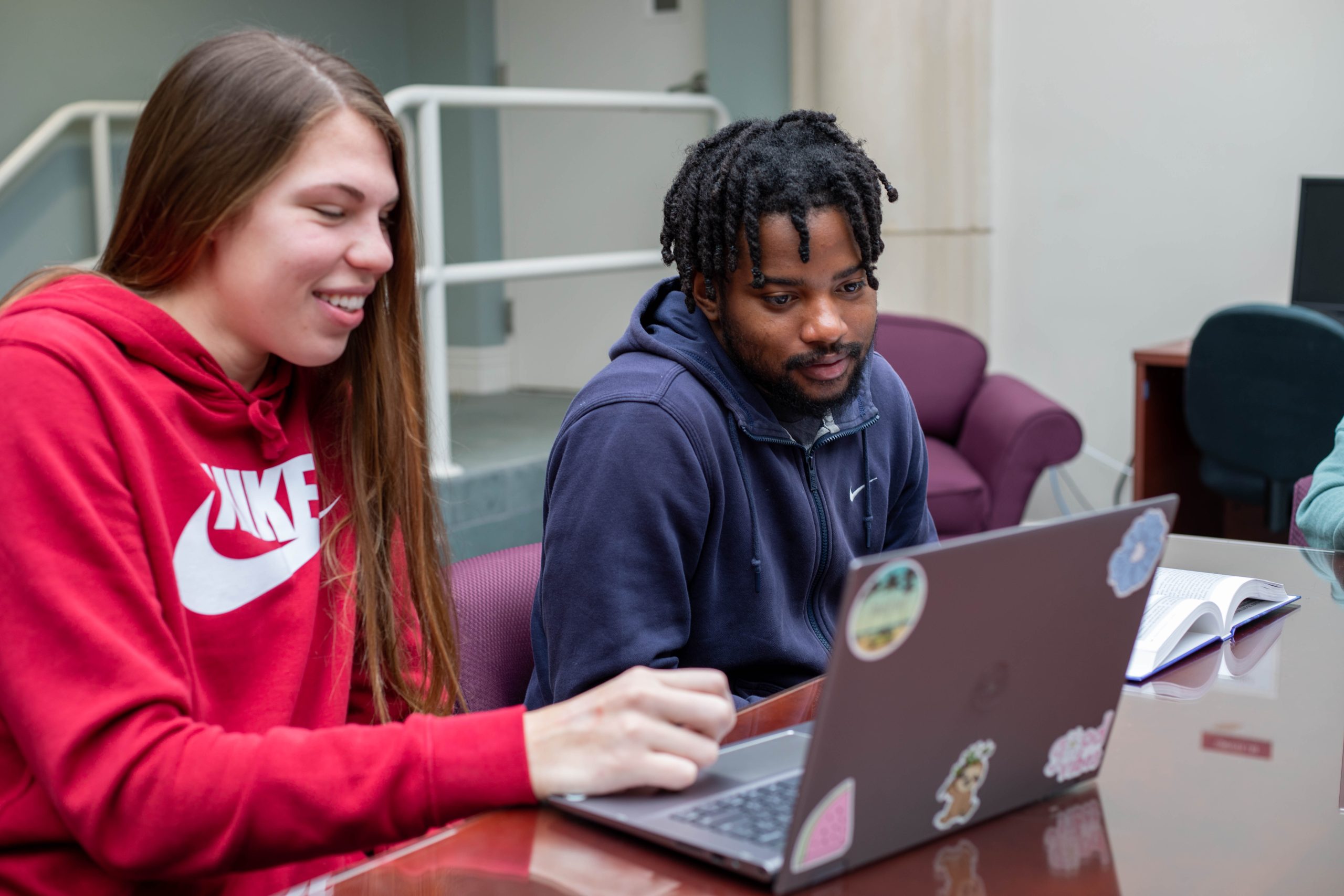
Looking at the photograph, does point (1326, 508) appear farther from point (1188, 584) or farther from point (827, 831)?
point (827, 831)

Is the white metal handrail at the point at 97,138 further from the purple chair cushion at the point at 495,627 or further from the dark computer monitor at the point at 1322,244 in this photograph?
the dark computer monitor at the point at 1322,244

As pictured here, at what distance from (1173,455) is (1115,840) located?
3.19 metres

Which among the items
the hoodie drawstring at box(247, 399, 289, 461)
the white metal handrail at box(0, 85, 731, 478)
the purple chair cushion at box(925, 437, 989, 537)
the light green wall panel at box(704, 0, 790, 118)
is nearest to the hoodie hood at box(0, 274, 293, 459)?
the hoodie drawstring at box(247, 399, 289, 461)

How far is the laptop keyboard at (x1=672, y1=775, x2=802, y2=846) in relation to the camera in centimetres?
66

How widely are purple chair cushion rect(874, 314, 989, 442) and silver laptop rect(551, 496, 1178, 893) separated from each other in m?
2.82

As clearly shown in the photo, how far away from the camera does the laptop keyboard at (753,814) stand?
0.66 metres

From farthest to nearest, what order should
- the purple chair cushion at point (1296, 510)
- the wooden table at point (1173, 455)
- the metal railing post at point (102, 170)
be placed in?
the metal railing post at point (102, 170) < the wooden table at point (1173, 455) < the purple chair cushion at point (1296, 510)

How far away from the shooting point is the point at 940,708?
63 cm

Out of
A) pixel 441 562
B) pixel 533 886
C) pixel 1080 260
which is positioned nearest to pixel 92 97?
pixel 1080 260

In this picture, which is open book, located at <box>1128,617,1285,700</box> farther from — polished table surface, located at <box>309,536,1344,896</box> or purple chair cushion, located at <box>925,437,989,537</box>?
purple chair cushion, located at <box>925,437,989,537</box>

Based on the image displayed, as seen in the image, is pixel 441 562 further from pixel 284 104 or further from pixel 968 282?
pixel 968 282

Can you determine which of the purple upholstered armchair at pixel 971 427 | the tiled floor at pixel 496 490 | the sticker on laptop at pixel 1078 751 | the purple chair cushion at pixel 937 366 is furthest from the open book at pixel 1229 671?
the purple chair cushion at pixel 937 366

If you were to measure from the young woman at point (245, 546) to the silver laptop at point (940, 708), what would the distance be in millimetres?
52

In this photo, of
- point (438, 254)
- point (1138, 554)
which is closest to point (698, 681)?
point (1138, 554)
